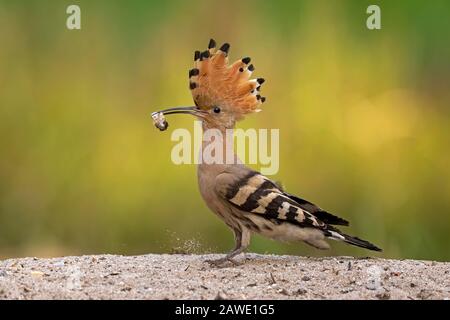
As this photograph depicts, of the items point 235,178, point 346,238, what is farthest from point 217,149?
point 346,238

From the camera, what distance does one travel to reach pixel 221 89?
4.08 m

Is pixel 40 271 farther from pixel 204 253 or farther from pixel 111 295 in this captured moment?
pixel 204 253

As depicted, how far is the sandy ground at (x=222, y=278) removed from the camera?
3.41 meters

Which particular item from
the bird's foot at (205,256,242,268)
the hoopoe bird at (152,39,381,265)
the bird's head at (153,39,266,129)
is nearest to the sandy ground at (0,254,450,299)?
the bird's foot at (205,256,242,268)

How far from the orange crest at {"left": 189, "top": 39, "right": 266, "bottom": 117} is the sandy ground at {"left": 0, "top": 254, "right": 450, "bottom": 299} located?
2.82 feet

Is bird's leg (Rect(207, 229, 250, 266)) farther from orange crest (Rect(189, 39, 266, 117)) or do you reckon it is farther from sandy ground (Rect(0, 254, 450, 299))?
orange crest (Rect(189, 39, 266, 117))

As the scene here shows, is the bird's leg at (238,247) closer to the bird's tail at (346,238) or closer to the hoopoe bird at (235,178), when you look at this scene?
the hoopoe bird at (235,178)

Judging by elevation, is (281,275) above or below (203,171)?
below

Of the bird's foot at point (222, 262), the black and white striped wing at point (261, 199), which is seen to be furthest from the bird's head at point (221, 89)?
the bird's foot at point (222, 262)

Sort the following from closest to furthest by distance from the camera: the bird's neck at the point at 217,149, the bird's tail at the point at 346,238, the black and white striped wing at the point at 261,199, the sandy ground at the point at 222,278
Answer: the sandy ground at the point at 222,278 < the black and white striped wing at the point at 261,199 < the bird's neck at the point at 217,149 < the bird's tail at the point at 346,238

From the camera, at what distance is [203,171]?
4.07 meters
